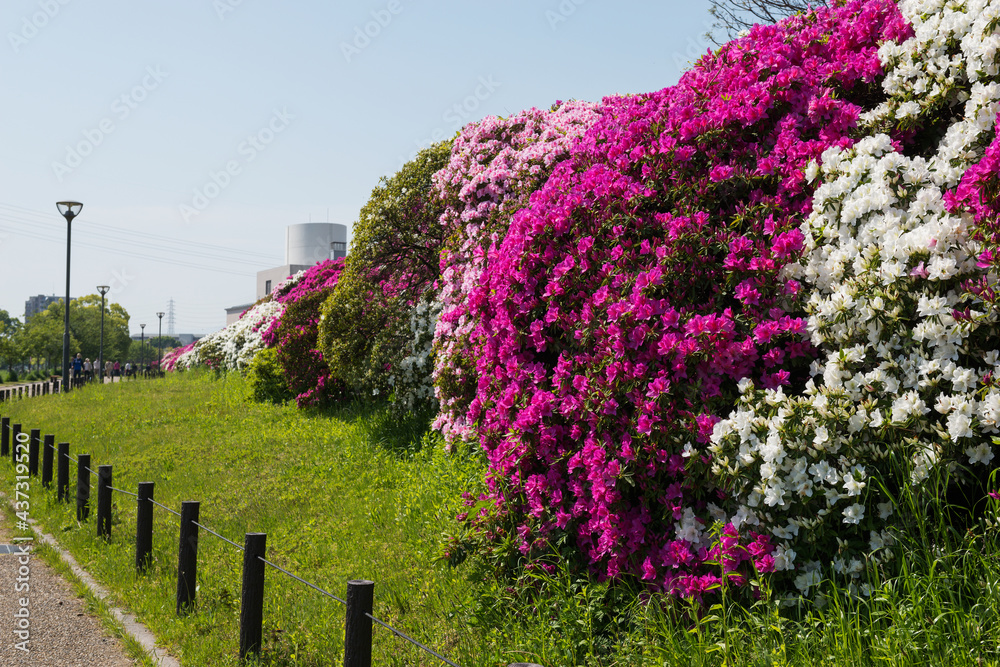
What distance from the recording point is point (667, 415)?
418 cm

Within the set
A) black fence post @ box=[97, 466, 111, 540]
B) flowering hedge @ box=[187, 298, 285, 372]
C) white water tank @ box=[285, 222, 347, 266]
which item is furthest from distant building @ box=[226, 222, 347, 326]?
black fence post @ box=[97, 466, 111, 540]

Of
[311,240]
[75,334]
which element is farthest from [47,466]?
[311,240]

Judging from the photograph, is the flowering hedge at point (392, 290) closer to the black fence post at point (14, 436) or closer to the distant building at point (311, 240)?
the black fence post at point (14, 436)

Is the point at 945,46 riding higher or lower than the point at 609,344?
higher

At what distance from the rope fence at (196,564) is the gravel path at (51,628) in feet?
1.98

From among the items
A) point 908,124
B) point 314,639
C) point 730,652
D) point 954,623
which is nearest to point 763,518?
point 730,652

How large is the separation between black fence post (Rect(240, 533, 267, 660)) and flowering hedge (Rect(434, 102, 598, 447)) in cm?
246

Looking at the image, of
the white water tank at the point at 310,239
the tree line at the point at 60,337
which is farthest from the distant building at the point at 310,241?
the tree line at the point at 60,337

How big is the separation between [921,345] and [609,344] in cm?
169

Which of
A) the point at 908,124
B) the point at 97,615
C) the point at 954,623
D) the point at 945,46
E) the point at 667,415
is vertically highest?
the point at 945,46

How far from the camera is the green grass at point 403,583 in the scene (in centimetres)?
320

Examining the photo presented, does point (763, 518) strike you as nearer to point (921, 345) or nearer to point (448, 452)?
point (921, 345)

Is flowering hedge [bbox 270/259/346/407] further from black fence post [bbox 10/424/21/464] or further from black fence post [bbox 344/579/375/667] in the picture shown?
black fence post [bbox 344/579/375/667]

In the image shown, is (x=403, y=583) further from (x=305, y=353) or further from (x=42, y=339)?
(x=42, y=339)
